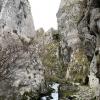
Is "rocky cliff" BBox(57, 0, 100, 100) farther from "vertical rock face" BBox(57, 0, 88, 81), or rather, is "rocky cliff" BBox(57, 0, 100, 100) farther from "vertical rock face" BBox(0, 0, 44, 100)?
"vertical rock face" BBox(0, 0, 44, 100)

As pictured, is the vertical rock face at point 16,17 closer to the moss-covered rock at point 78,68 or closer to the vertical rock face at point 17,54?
the vertical rock face at point 17,54

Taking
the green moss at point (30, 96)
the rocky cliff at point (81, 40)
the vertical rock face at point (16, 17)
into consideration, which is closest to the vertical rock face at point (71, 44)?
the rocky cliff at point (81, 40)

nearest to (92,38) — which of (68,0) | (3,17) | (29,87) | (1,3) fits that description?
(29,87)

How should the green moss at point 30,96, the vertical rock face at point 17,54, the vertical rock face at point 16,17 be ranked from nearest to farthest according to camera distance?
the vertical rock face at point 17,54, the green moss at point 30,96, the vertical rock face at point 16,17

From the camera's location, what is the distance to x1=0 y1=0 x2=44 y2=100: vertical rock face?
18.8 metres

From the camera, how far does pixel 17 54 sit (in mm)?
19016

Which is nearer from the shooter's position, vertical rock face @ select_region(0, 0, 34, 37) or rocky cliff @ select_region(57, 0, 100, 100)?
rocky cliff @ select_region(57, 0, 100, 100)

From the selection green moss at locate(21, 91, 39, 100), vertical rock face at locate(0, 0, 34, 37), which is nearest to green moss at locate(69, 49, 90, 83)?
vertical rock face at locate(0, 0, 34, 37)

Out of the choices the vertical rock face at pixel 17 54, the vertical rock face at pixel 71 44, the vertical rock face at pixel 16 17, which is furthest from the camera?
the vertical rock face at pixel 71 44

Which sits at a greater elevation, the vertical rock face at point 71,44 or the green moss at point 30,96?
the vertical rock face at point 71,44

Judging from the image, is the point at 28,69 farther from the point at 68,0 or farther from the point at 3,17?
the point at 68,0

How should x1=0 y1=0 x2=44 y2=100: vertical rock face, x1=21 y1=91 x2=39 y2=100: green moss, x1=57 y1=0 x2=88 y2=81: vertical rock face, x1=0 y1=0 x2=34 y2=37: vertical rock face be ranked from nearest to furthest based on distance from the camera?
1. x1=0 y1=0 x2=44 y2=100: vertical rock face
2. x1=21 y1=91 x2=39 y2=100: green moss
3. x1=0 y1=0 x2=34 y2=37: vertical rock face
4. x1=57 y1=0 x2=88 y2=81: vertical rock face

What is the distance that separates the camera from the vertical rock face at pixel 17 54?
61.8 ft

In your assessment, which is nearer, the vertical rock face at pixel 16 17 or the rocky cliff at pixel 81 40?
the rocky cliff at pixel 81 40
